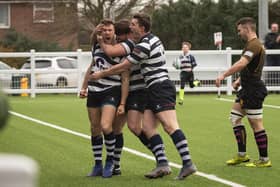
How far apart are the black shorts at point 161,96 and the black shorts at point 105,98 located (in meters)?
0.36

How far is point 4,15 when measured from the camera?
176ft

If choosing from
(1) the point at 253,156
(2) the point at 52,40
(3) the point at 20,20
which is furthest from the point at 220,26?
(1) the point at 253,156

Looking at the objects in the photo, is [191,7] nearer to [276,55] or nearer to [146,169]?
[276,55]

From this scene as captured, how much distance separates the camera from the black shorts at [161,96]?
7660 millimetres

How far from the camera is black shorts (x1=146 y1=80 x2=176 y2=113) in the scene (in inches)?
302

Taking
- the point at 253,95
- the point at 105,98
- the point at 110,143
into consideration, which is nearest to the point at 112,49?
the point at 105,98

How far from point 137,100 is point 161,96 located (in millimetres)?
365

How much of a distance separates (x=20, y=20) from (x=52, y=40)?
5.46m

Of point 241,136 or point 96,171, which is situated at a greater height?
point 241,136

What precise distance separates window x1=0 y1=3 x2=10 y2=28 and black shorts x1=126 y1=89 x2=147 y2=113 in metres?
46.2

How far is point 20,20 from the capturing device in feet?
174

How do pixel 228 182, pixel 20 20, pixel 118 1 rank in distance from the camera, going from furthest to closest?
pixel 20 20 → pixel 118 1 → pixel 228 182

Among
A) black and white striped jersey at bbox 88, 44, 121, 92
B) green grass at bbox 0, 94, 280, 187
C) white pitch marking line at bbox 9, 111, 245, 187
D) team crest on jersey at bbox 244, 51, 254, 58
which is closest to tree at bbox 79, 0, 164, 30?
green grass at bbox 0, 94, 280, 187

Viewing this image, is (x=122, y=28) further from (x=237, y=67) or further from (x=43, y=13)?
(x=43, y=13)
